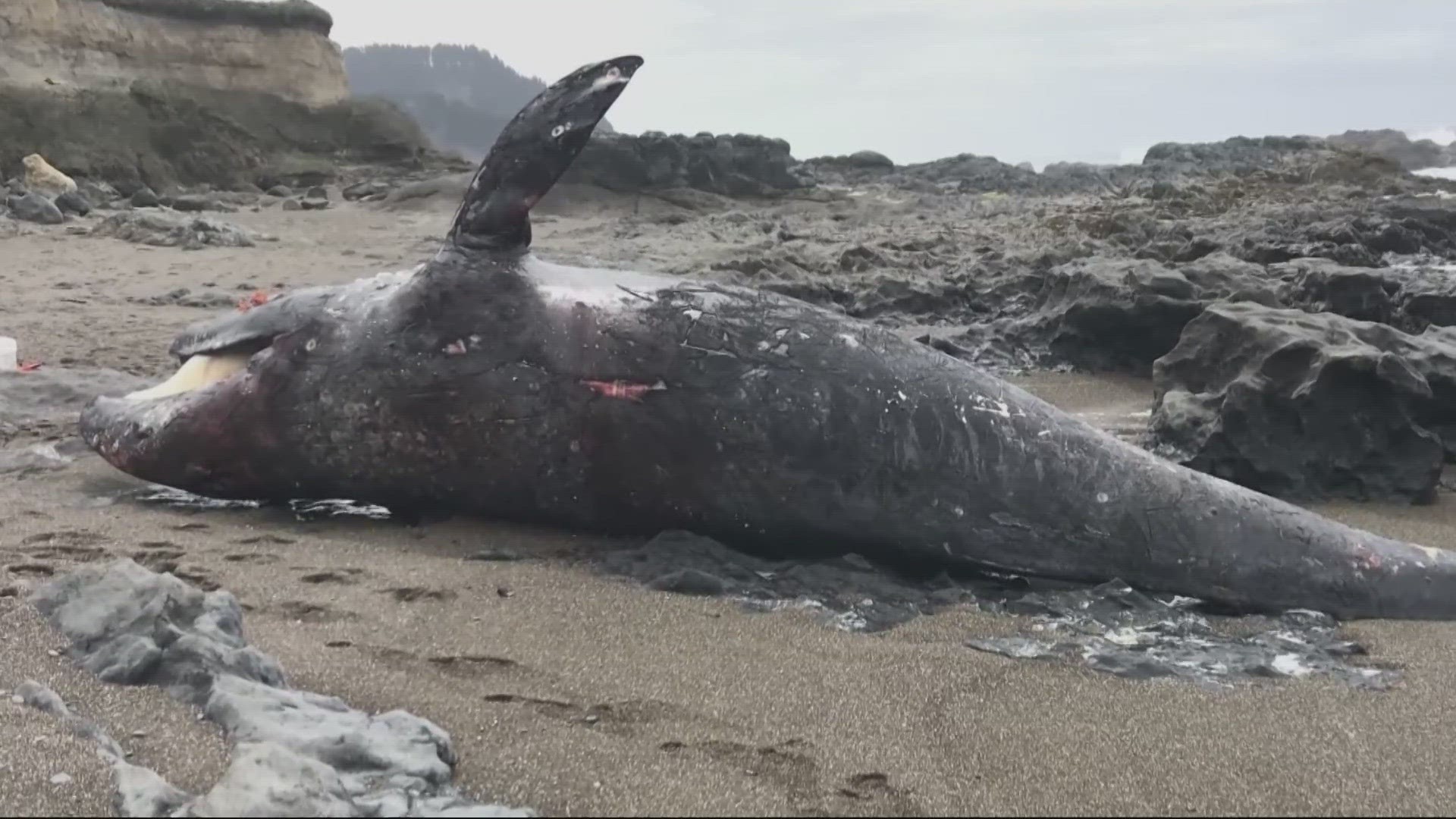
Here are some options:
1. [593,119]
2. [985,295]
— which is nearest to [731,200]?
[985,295]

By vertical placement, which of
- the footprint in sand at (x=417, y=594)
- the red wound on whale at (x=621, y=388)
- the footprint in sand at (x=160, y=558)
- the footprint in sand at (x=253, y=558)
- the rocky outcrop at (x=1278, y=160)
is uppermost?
the rocky outcrop at (x=1278, y=160)

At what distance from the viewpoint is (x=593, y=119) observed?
378 centimetres

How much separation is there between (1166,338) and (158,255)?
305 inches

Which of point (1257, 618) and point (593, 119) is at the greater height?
point (593, 119)

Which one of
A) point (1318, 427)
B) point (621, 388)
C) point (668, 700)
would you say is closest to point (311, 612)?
point (668, 700)

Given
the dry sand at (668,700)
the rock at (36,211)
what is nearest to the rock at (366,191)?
the rock at (36,211)

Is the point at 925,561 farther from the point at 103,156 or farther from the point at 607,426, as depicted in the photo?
the point at 103,156

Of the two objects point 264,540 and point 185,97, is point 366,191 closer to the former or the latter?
point 185,97

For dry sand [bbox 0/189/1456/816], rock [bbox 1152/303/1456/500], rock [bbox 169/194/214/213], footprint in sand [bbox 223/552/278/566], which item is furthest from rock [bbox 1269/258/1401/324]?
rock [bbox 169/194/214/213]

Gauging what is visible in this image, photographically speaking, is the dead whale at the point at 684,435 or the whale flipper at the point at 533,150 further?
the whale flipper at the point at 533,150

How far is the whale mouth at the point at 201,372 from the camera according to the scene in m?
4.16

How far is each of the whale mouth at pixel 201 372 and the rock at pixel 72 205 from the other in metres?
9.66

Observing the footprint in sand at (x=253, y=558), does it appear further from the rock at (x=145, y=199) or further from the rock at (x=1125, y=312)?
the rock at (x=145, y=199)

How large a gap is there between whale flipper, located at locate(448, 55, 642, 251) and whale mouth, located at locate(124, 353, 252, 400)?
0.94m
